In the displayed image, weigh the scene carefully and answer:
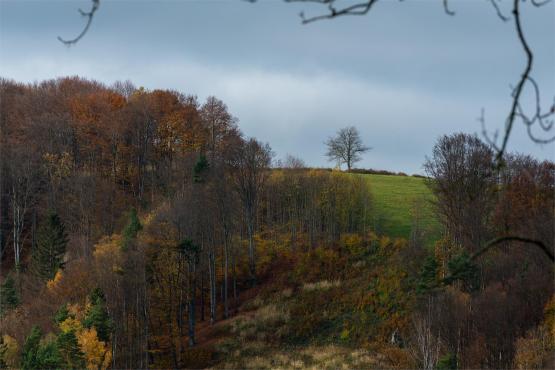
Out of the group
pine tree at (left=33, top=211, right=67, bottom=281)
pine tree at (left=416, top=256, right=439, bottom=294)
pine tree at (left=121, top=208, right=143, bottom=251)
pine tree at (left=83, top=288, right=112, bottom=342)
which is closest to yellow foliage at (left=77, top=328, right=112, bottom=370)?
pine tree at (left=83, top=288, right=112, bottom=342)

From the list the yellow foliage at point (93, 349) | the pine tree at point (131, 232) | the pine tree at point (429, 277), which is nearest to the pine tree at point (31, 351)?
the yellow foliage at point (93, 349)

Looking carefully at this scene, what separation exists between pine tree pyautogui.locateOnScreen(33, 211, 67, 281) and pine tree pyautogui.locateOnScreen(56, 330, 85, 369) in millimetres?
15535

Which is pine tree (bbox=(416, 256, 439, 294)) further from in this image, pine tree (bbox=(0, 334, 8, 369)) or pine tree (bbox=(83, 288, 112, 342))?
pine tree (bbox=(0, 334, 8, 369))

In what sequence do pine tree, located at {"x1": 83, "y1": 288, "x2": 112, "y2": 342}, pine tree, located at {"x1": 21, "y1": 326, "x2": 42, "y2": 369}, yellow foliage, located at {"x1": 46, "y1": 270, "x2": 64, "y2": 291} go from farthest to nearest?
1. yellow foliage, located at {"x1": 46, "y1": 270, "x2": 64, "y2": 291}
2. pine tree, located at {"x1": 83, "y1": 288, "x2": 112, "y2": 342}
3. pine tree, located at {"x1": 21, "y1": 326, "x2": 42, "y2": 369}

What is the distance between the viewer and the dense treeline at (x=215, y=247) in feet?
94.9

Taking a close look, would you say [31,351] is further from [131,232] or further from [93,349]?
[131,232]

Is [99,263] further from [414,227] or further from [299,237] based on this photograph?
[414,227]

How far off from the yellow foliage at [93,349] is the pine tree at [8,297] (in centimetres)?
1238

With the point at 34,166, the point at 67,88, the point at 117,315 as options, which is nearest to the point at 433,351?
the point at 117,315

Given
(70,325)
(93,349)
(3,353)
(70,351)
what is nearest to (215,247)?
(70,325)

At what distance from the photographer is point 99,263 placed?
120ft

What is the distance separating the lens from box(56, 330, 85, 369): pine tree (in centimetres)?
2905

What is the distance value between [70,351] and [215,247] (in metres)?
16.8

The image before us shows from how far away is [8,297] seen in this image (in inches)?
1644
